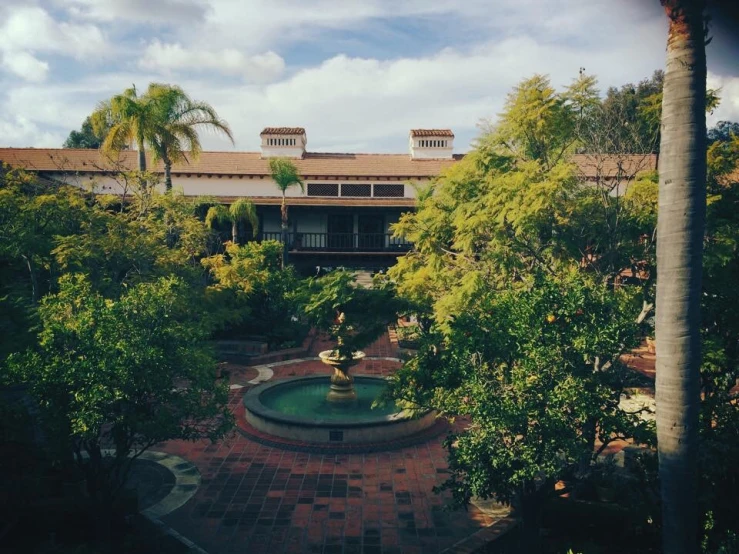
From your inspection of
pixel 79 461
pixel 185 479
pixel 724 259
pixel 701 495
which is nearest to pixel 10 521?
pixel 79 461

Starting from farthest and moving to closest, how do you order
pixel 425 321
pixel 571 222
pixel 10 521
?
pixel 425 321, pixel 571 222, pixel 10 521

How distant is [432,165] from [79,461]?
26.8 meters

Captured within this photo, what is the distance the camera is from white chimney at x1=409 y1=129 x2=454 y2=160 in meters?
33.1

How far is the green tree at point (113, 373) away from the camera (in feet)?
23.1

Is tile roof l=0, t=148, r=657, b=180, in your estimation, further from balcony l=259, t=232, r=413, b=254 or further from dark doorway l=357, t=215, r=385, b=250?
balcony l=259, t=232, r=413, b=254

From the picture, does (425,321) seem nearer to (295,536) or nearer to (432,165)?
(295,536)

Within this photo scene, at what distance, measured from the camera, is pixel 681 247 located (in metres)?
5.30

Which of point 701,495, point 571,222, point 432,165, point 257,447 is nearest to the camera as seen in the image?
point 701,495

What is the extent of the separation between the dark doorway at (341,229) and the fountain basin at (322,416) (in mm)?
13577

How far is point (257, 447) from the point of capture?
12.8 m

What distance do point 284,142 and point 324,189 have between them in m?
4.93

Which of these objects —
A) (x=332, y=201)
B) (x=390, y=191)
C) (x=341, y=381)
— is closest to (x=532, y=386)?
(x=341, y=381)

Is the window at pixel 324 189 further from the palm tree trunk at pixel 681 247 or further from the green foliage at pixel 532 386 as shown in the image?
the palm tree trunk at pixel 681 247

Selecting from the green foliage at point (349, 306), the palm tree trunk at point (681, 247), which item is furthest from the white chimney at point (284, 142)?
the palm tree trunk at point (681, 247)
